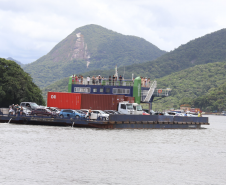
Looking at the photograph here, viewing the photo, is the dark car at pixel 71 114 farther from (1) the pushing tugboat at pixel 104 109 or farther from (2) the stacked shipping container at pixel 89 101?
(2) the stacked shipping container at pixel 89 101

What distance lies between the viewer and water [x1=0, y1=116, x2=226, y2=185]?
2172cm

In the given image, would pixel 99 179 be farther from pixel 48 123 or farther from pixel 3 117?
pixel 3 117

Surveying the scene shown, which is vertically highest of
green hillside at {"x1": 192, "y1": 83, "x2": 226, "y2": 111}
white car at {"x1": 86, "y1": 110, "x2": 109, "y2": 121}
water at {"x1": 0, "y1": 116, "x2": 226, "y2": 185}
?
green hillside at {"x1": 192, "y1": 83, "x2": 226, "y2": 111}

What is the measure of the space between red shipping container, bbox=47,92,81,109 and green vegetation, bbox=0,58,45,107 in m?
14.0

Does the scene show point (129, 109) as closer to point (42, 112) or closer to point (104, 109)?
point (104, 109)

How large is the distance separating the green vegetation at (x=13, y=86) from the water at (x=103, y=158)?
76.9 feet

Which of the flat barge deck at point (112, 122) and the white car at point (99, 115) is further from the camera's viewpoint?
the white car at point (99, 115)

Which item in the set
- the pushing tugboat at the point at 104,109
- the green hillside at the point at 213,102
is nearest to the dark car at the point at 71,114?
the pushing tugboat at the point at 104,109

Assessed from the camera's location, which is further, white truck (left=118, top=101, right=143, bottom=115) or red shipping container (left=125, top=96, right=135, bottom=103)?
red shipping container (left=125, top=96, right=135, bottom=103)

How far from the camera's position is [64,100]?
51812mm

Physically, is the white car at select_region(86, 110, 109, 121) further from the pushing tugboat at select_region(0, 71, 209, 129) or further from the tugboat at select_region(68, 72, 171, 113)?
the tugboat at select_region(68, 72, 171, 113)

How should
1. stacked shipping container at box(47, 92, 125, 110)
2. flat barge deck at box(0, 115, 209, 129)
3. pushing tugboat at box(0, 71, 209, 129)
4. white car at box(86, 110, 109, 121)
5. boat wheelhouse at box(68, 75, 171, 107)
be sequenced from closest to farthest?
1. flat barge deck at box(0, 115, 209, 129)
2. pushing tugboat at box(0, 71, 209, 129)
3. white car at box(86, 110, 109, 121)
4. stacked shipping container at box(47, 92, 125, 110)
5. boat wheelhouse at box(68, 75, 171, 107)

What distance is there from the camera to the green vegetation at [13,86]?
64.5 meters

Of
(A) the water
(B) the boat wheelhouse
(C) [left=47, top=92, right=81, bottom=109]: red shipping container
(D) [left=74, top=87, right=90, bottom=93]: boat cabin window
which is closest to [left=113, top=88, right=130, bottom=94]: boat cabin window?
(B) the boat wheelhouse
